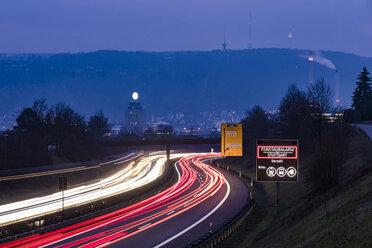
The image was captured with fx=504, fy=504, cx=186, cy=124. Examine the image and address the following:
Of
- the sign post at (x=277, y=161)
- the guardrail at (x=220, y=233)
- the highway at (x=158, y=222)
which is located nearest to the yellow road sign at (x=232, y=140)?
the sign post at (x=277, y=161)

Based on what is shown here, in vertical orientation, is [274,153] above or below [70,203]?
above

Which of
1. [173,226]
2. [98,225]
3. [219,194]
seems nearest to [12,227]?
[98,225]

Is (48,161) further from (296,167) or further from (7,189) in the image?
(296,167)

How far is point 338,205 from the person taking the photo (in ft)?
89.9

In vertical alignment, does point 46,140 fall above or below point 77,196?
above

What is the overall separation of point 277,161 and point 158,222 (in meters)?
11.4

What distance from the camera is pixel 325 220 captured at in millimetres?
24594

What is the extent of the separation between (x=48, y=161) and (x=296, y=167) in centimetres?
7503

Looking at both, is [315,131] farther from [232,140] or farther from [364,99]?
[364,99]

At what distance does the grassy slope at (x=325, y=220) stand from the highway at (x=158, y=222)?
3518 mm

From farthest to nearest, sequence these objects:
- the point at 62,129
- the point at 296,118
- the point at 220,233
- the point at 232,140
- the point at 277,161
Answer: the point at 62,129
the point at 296,118
the point at 232,140
the point at 277,161
the point at 220,233

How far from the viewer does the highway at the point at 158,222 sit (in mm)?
32750

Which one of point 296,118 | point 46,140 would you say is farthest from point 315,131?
point 46,140

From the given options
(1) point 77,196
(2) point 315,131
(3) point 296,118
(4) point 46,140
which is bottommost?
(1) point 77,196
